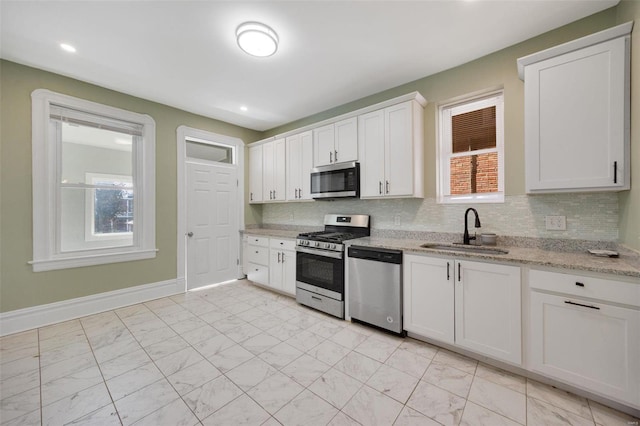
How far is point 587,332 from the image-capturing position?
5.22 ft

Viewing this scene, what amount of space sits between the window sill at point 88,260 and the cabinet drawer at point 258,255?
1.39 metres

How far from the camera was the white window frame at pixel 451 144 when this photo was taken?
2514 mm

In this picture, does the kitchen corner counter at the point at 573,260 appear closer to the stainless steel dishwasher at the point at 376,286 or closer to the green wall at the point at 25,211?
the stainless steel dishwasher at the point at 376,286

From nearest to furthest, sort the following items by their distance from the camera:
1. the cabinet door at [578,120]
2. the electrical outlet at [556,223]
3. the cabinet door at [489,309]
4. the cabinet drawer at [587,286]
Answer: the cabinet drawer at [587,286]
the cabinet door at [578,120]
the cabinet door at [489,309]
the electrical outlet at [556,223]

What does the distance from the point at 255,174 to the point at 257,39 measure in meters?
2.69

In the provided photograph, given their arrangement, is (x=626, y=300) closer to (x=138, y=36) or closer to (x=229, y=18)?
(x=229, y=18)

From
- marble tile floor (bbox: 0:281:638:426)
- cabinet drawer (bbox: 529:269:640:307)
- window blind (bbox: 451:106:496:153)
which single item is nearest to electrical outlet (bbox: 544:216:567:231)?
cabinet drawer (bbox: 529:269:640:307)

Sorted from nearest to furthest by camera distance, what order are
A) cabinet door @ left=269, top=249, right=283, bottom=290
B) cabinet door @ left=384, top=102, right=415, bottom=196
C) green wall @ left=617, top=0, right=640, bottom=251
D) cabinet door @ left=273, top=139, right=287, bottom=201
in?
green wall @ left=617, top=0, right=640, bottom=251 → cabinet door @ left=384, top=102, right=415, bottom=196 → cabinet door @ left=269, top=249, right=283, bottom=290 → cabinet door @ left=273, top=139, right=287, bottom=201

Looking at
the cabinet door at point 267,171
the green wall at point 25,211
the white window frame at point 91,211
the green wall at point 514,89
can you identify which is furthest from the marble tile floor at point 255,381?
the cabinet door at point 267,171

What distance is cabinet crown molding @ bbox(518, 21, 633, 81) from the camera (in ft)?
5.54

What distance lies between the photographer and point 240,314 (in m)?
3.04

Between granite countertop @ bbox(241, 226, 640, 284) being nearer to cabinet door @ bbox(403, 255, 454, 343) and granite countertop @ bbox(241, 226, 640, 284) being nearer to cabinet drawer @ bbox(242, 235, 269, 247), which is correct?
cabinet door @ bbox(403, 255, 454, 343)

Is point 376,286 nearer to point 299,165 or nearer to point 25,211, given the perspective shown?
point 299,165

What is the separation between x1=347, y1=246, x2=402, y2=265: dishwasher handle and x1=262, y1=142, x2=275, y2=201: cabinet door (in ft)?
7.06
